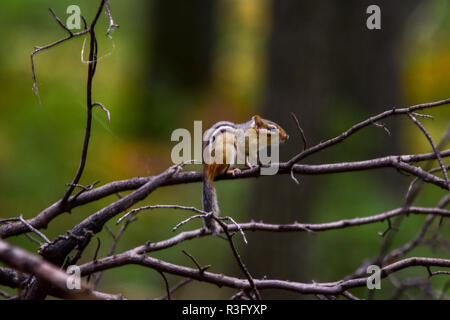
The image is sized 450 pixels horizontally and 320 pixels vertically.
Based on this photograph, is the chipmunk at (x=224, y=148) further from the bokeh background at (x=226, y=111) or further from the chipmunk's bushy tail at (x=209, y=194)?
the bokeh background at (x=226, y=111)

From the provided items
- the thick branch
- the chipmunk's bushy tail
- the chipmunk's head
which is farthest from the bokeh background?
the thick branch

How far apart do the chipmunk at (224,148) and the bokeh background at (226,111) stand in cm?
168

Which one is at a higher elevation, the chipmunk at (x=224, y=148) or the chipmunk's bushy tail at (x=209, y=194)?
the chipmunk at (x=224, y=148)

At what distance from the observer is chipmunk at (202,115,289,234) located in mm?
2639

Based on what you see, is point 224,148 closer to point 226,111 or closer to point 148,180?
point 148,180

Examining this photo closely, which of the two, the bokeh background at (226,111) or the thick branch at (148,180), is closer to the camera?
the thick branch at (148,180)

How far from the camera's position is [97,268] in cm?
218

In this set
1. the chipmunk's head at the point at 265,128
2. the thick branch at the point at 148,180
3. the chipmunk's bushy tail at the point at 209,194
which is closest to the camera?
the thick branch at the point at 148,180

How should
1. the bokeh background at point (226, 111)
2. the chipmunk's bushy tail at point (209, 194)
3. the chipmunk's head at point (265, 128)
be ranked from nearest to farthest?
the chipmunk's bushy tail at point (209, 194)
the chipmunk's head at point (265, 128)
the bokeh background at point (226, 111)

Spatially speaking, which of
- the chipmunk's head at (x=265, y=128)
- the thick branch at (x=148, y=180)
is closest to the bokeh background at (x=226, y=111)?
the chipmunk's head at (x=265, y=128)

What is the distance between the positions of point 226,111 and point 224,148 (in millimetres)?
8210

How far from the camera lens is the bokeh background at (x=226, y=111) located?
209 inches

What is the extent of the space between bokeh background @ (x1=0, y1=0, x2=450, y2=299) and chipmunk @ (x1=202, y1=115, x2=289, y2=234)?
1.68m

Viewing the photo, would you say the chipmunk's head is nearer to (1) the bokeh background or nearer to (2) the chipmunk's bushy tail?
(2) the chipmunk's bushy tail
